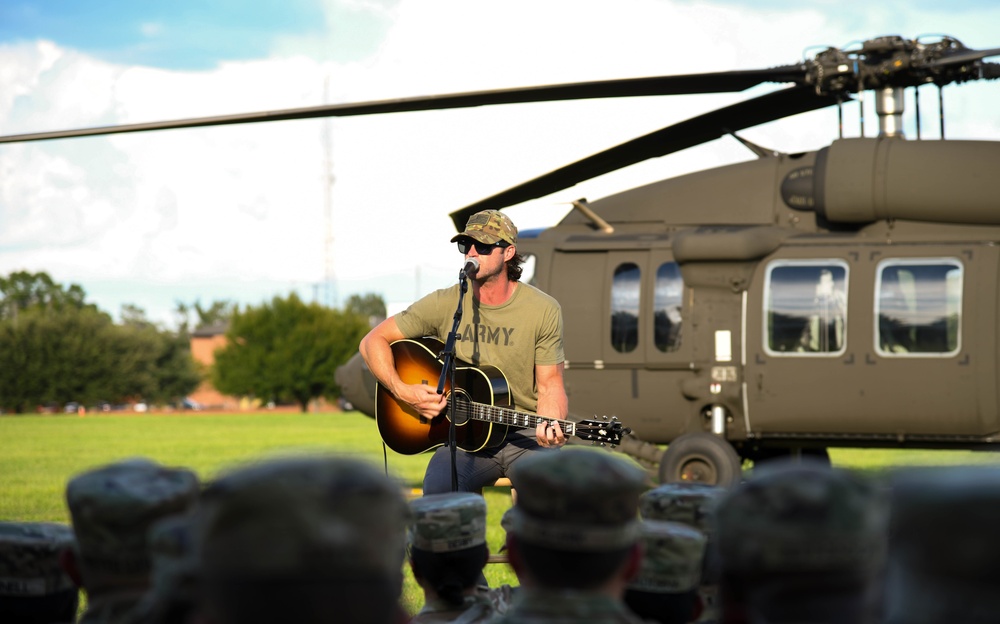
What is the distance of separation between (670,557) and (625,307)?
8.38 m

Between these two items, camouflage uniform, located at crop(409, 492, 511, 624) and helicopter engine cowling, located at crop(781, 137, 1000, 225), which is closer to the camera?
camouflage uniform, located at crop(409, 492, 511, 624)

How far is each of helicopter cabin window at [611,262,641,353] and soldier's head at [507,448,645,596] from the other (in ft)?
29.0

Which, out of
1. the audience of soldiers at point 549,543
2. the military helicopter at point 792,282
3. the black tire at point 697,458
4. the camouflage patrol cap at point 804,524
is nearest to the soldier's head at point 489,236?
the audience of soldiers at point 549,543

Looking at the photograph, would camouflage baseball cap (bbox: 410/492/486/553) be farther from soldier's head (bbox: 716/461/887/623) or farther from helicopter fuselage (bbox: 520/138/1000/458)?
helicopter fuselage (bbox: 520/138/1000/458)

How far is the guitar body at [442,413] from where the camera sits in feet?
20.1

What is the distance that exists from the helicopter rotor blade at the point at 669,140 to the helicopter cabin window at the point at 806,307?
1.38m

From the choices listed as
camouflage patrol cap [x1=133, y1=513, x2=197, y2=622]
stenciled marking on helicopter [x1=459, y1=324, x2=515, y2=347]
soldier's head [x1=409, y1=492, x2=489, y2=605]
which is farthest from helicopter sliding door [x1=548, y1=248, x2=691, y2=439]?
camouflage patrol cap [x1=133, y1=513, x2=197, y2=622]

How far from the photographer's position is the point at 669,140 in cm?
981

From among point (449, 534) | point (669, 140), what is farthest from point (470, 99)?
point (449, 534)

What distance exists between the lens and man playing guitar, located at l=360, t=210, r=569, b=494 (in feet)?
19.3

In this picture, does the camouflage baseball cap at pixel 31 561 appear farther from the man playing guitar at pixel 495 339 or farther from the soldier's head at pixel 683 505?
the man playing guitar at pixel 495 339

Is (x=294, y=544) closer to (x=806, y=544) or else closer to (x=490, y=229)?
(x=806, y=544)

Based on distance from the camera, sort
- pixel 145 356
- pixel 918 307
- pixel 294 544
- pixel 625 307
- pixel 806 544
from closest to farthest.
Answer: pixel 294 544 < pixel 806 544 < pixel 918 307 < pixel 625 307 < pixel 145 356

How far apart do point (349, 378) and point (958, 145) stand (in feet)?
21.0
